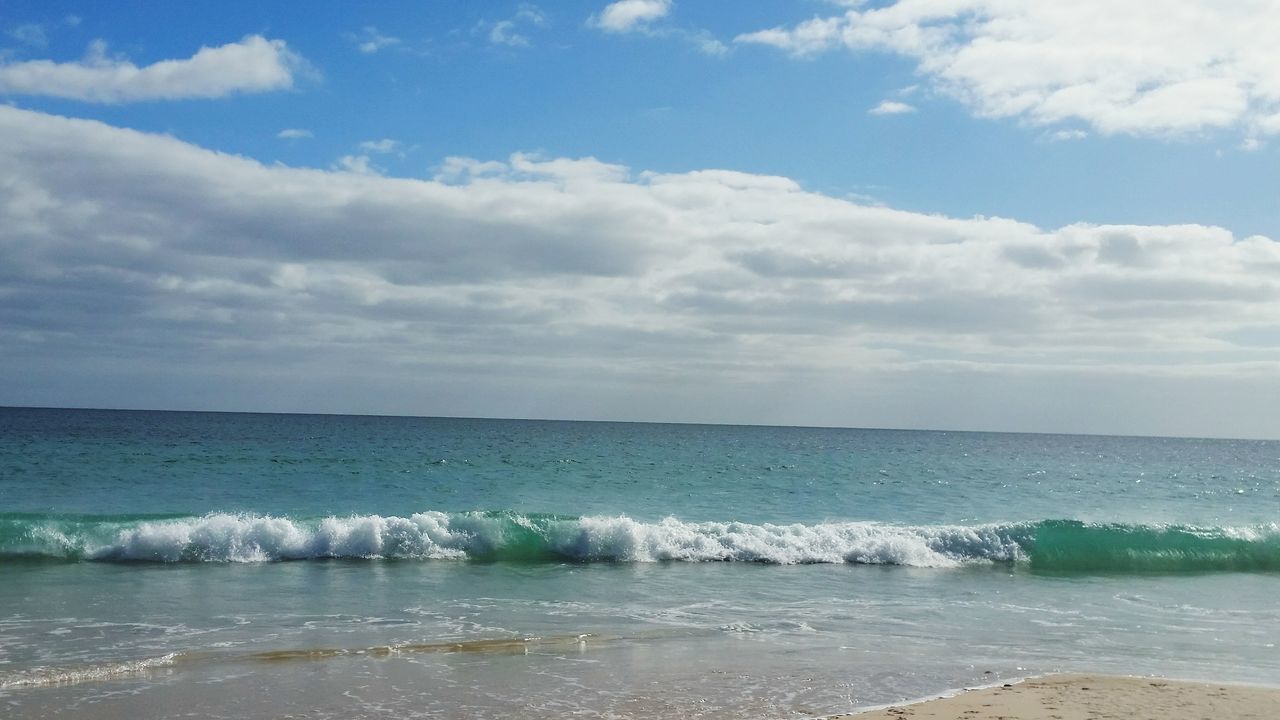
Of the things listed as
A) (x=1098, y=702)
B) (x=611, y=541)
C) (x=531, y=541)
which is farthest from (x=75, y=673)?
(x=611, y=541)

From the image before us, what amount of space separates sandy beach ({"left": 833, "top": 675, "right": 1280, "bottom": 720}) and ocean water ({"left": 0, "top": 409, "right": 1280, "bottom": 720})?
523 mm

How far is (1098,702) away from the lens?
A: 9.01 meters

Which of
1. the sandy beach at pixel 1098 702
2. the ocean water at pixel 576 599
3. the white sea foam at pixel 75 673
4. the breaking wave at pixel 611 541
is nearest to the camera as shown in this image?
the sandy beach at pixel 1098 702

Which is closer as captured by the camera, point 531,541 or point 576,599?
point 576,599

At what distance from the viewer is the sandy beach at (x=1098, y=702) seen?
845 centimetres

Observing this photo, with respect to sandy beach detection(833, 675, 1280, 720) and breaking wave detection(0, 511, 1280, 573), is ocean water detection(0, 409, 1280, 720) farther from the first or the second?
sandy beach detection(833, 675, 1280, 720)

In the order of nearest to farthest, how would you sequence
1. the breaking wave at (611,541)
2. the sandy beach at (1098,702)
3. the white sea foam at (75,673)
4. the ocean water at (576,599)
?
the sandy beach at (1098,702), the white sea foam at (75,673), the ocean water at (576,599), the breaking wave at (611,541)

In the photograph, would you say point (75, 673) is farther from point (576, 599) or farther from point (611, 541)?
point (611, 541)

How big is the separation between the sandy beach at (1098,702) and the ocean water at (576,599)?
0.52 m

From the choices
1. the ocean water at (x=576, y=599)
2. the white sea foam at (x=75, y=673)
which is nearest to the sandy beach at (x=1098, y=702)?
the ocean water at (x=576, y=599)

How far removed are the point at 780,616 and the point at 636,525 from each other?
7.73 meters

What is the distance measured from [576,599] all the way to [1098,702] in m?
7.93

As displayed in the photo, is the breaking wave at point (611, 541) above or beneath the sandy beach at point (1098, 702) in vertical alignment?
beneath

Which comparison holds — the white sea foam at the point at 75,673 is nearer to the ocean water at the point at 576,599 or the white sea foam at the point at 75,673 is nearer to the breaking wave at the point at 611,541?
the ocean water at the point at 576,599
